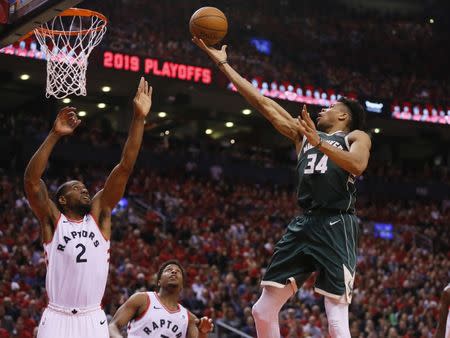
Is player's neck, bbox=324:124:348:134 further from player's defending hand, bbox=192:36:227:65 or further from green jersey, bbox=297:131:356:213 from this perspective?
player's defending hand, bbox=192:36:227:65

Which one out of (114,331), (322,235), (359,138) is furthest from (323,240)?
(114,331)

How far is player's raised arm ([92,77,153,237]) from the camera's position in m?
5.97

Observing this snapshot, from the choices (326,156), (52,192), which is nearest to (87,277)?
(326,156)

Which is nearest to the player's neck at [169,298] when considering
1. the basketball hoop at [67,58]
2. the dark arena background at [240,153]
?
the basketball hoop at [67,58]

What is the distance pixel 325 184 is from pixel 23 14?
4141 millimetres

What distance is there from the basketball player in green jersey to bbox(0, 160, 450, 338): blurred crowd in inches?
306

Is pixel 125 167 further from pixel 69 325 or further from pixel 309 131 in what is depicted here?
pixel 309 131

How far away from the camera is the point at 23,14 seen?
8.66 metres

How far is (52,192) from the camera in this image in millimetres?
20344

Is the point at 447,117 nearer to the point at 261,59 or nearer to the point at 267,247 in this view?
the point at 261,59

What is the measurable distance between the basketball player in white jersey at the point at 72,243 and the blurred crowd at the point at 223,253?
731 centimetres

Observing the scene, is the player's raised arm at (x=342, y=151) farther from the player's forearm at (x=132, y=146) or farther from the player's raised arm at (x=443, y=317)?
the player's raised arm at (x=443, y=317)

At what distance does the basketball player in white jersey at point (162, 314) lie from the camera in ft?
24.4

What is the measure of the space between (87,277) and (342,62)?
2800 cm
